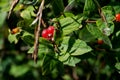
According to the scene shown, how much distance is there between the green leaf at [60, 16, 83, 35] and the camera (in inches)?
47.4

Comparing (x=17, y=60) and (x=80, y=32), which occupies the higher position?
(x=80, y=32)

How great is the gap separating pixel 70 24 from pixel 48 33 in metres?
0.08

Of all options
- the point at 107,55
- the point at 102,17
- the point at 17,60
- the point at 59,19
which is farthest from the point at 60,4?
the point at 17,60

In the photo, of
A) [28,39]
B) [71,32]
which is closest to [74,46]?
[71,32]

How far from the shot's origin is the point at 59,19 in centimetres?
126

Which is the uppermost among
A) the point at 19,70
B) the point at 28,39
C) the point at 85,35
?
the point at 28,39

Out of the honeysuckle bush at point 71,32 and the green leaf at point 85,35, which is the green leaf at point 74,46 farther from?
the green leaf at point 85,35

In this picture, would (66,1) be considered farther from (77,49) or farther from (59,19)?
(77,49)

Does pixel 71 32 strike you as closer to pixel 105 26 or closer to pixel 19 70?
pixel 105 26

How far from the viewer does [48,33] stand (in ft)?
3.97

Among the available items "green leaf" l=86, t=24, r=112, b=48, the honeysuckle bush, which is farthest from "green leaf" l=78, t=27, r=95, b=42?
"green leaf" l=86, t=24, r=112, b=48

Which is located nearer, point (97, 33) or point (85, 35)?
point (97, 33)

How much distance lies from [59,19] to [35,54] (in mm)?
268

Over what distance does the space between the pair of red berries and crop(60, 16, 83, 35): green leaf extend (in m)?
0.04
